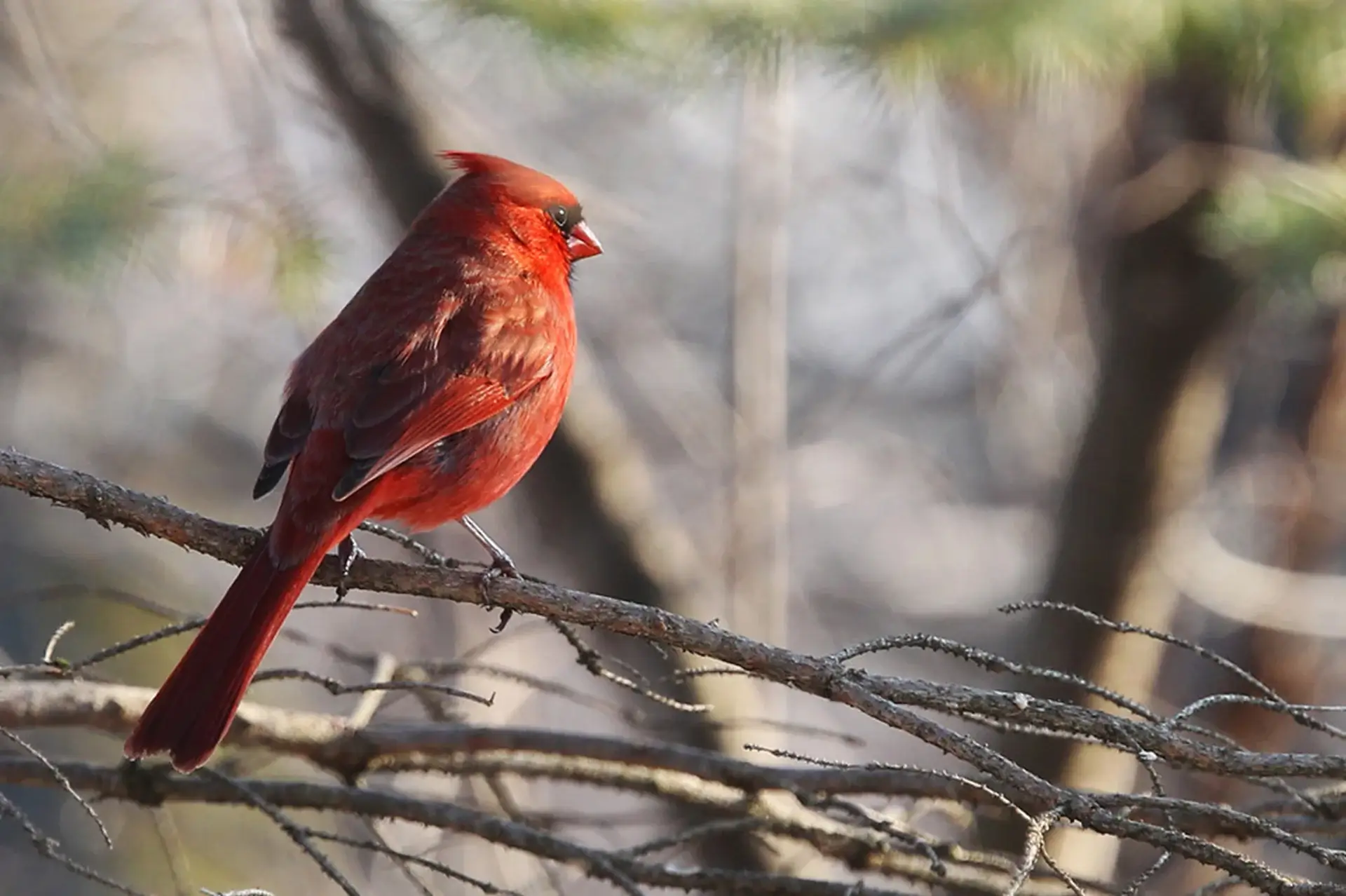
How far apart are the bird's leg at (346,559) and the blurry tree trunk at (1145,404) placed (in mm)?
2211

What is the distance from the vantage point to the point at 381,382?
286cm

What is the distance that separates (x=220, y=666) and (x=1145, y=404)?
2873 millimetres

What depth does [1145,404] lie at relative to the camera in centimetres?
455

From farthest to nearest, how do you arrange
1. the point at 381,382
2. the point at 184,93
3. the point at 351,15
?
the point at 184,93
the point at 351,15
the point at 381,382

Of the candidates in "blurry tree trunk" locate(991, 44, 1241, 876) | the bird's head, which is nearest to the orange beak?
the bird's head

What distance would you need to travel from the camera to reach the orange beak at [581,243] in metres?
3.57

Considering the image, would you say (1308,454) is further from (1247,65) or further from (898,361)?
(1247,65)

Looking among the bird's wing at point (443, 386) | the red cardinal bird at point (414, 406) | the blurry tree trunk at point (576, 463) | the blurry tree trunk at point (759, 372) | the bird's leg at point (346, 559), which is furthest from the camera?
the blurry tree trunk at point (759, 372)

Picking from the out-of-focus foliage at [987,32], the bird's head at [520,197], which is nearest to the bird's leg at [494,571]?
the bird's head at [520,197]

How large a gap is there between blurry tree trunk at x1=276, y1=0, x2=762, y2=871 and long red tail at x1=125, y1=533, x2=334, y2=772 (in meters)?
1.89

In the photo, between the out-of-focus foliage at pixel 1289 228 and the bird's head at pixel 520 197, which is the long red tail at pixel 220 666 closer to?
the bird's head at pixel 520 197

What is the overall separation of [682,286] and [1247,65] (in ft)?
15.8

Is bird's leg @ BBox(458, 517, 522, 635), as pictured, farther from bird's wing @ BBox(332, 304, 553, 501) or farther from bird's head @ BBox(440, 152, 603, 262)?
bird's head @ BBox(440, 152, 603, 262)

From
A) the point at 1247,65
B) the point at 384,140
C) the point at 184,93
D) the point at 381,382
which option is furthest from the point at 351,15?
the point at 184,93
